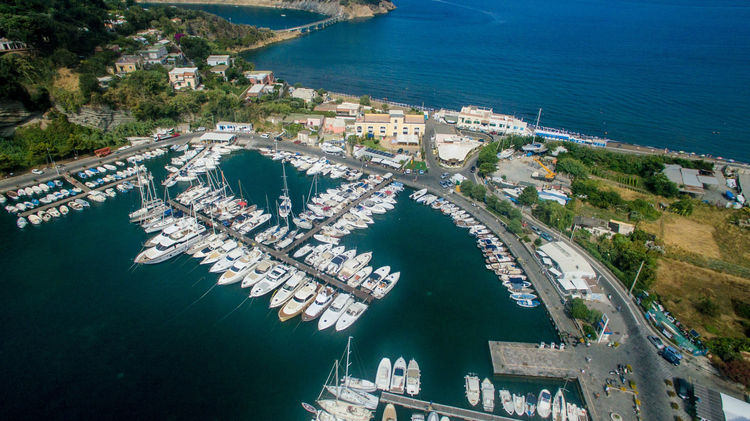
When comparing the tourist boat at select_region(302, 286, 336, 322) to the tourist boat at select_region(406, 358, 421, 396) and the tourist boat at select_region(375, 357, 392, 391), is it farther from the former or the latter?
the tourist boat at select_region(406, 358, 421, 396)

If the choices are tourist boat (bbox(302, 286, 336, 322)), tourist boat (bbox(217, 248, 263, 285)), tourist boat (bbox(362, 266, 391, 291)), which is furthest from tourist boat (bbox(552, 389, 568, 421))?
tourist boat (bbox(217, 248, 263, 285))

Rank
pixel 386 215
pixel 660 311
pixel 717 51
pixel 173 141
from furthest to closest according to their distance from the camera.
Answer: pixel 717 51 < pixel 173 141 < pixel 386 215 < pixel 660 311

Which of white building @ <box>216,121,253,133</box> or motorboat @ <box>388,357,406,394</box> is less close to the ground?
white building @ <box>216,121,253,133</box>

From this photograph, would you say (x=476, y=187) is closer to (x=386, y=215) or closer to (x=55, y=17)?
(x=386, y=215)

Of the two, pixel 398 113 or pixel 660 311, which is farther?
pixel 398 113

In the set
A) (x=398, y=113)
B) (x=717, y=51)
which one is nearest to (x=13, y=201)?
(x=398, y=113)

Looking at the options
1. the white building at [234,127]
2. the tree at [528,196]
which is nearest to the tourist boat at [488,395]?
the tree at [528,196]

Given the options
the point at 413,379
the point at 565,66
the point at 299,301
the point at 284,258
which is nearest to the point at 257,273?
the point at 284,258

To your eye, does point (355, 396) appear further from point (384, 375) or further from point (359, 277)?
point (359, 277)
